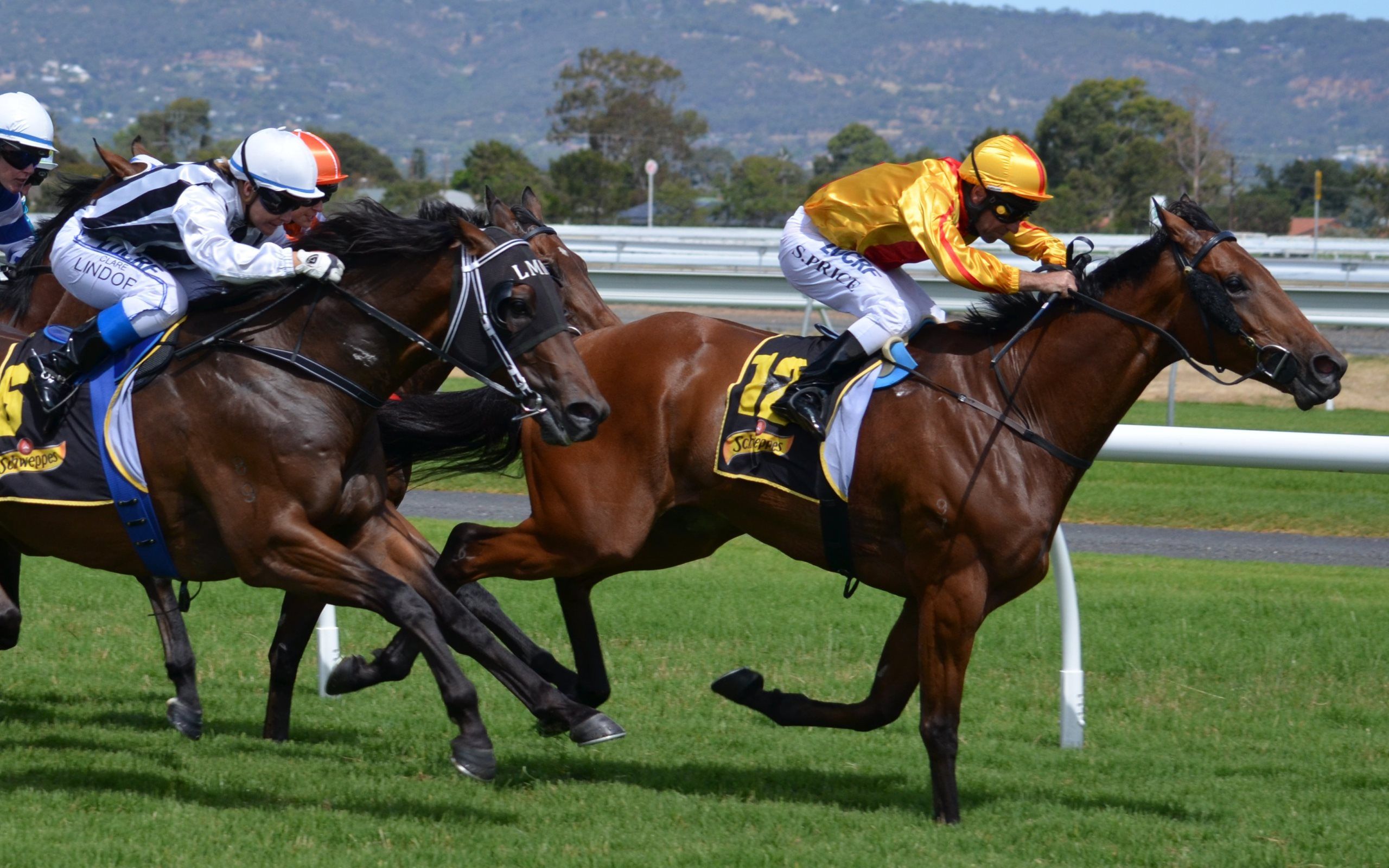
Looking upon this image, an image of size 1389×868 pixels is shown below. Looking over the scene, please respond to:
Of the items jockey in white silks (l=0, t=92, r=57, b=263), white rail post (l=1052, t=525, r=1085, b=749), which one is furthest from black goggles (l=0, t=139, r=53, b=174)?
white rail post (l=1052, t=525, r=1085, b=749)

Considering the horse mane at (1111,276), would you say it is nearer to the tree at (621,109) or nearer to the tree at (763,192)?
the tree at (763,192)

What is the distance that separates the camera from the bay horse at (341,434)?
174 inches

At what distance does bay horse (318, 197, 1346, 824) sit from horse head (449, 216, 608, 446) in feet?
2.87

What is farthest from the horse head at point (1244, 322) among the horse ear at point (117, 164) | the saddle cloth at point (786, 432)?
the horse ear at point (117, 164)

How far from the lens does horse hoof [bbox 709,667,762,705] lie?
17.2 ft

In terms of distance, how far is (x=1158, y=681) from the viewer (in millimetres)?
6293

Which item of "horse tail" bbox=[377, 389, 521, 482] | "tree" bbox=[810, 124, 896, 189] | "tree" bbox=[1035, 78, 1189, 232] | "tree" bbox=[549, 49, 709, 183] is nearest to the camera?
"horse tail" bbox=[377, 389, 521, 482]

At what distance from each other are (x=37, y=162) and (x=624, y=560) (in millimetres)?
2893

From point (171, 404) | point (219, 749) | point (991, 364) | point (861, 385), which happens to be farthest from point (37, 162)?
point (991, 364)

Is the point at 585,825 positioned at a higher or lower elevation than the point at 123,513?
lower

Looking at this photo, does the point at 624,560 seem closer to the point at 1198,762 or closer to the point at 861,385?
the point at 861,385

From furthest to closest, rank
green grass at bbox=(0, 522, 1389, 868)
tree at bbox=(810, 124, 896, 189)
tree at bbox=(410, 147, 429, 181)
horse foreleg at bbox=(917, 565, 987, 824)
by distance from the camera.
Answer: tree at bbox=(410, 147, 429, 181) < tree at bbox=(810, 124, 896, 189) < horse foreleg at bbox=(917, 565, 987, 824) < green grass at bbox=(0, 522, 1389, 868)

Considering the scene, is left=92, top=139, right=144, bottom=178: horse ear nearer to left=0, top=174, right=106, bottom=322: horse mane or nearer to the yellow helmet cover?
left=0, top=174, right=106, bottom=322: horse mane

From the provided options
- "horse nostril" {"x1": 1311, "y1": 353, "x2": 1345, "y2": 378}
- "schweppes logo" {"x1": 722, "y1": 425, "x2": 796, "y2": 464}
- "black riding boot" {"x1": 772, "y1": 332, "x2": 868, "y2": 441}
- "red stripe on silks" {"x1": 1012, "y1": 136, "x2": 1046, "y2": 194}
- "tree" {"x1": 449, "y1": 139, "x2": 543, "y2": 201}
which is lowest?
"tree" {"x1": 449, "y1": 139, "x2": 543, "y2": 201}
